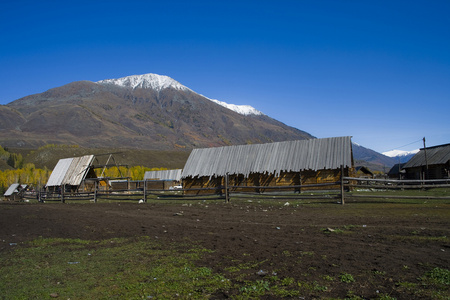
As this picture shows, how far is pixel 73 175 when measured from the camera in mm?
39188

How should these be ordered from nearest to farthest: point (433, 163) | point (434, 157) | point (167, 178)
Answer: point (433, 163)
point (434, 157)
point (167, 178)

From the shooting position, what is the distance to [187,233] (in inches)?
398

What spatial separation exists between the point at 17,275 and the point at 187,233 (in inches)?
190

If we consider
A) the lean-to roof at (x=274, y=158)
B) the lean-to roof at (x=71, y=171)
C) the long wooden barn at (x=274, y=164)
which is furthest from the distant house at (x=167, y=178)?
the long wooden barn at (x=274, y=164)

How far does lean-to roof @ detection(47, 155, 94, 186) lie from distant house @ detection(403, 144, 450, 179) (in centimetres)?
4057

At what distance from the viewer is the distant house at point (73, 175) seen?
127 feet

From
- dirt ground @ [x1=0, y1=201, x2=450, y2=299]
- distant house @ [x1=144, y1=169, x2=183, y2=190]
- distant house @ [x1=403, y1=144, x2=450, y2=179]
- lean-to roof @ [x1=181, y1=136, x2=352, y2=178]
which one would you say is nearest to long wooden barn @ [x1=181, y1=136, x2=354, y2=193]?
lean-to roof @ [x1=181, y1=136, x2=352, y2=178]

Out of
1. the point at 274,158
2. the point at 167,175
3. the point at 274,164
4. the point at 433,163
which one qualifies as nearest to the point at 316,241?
the point at 274,164

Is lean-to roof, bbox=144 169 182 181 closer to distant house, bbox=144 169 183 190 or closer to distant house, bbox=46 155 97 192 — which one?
distant house, bbox=144 169 183 190

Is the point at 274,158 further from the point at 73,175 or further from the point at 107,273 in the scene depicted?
the point at 107,273

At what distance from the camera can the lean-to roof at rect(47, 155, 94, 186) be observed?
127 feet

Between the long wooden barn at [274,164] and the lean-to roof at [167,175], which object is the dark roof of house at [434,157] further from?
the lean-to roof at [167,175]

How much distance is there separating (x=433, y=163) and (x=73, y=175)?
1806 inches

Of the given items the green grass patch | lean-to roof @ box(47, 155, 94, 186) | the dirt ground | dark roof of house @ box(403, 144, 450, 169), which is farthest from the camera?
dark roof of house @ box(403, 144, 450, 169)
